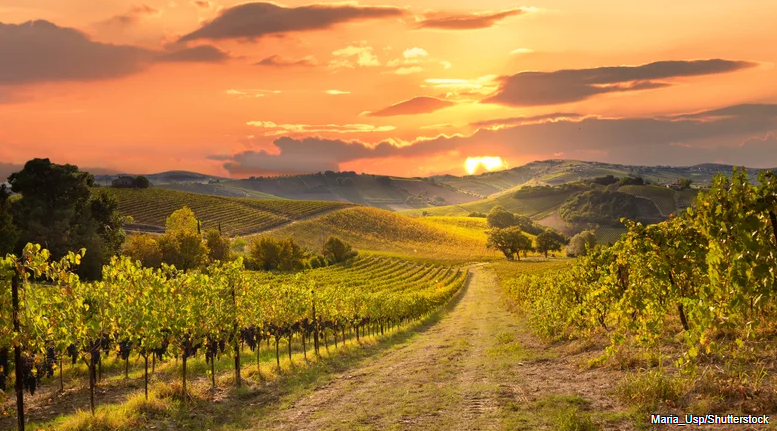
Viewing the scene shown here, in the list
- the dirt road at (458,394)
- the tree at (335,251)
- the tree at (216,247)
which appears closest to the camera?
the dirt road at (458,394)

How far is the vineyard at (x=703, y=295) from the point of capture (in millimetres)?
8570

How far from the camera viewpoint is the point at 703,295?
9391mm

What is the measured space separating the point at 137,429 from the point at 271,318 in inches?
471

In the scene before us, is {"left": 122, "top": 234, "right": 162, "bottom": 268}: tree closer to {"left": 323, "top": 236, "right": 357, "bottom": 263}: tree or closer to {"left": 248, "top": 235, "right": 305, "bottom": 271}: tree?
{"left": 248, "top": 235, "right": 305, "bottom": 271}: tree

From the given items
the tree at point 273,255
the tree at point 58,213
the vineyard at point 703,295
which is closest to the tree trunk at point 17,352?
the vineyard at point 703,295

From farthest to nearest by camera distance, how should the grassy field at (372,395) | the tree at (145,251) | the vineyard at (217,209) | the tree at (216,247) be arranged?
the vineyard at (217,209), the tree at (216,247), the tree at (145,251), the grassy field at (372,395)

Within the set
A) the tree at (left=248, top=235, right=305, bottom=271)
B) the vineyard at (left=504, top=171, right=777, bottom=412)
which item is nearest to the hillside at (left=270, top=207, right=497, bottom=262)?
the tree at (left=248, top=235, right=305, bottom=271)

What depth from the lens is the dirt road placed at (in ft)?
43.3

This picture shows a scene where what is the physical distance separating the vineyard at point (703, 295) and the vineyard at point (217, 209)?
12187 centimetres

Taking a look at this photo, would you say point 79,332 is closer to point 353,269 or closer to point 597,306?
point 597,306

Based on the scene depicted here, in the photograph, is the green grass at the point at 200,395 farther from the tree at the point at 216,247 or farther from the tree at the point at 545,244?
the tree at the point at 545,244

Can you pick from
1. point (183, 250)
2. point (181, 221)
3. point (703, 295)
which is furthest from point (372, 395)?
point (181, 221)

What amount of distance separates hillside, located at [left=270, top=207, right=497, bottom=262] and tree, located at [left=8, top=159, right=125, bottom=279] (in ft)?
230

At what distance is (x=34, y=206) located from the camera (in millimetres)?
62812
